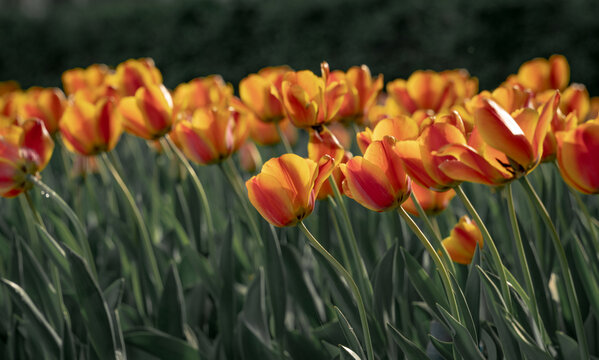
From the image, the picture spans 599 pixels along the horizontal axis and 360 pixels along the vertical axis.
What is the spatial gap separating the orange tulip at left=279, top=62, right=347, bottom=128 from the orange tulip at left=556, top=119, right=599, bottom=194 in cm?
42

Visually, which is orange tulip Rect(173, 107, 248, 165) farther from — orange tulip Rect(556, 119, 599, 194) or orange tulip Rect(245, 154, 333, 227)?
orange tulip Rect(556, 119, 599, 194)

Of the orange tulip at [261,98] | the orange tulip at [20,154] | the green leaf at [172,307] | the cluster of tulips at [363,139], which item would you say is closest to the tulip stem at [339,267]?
the cluster of tulips at [363,139]

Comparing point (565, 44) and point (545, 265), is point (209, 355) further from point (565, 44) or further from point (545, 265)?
point (565, 44)

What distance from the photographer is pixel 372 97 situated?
145 centimetres

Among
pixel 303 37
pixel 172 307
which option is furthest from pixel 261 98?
pixel 303 37

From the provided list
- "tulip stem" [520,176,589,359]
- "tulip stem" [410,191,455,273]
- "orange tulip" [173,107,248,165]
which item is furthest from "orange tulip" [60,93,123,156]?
"tulip stem" [520,176,589,359]

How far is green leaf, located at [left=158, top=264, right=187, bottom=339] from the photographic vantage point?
3.99 feet

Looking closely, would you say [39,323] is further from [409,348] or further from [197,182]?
[409,348]

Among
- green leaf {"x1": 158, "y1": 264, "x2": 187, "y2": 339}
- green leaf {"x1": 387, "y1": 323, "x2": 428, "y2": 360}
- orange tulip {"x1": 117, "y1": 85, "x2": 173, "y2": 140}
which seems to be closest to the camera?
green leaf {"x1": 387, "y1": 323, "x2": 428, "y2": 360}

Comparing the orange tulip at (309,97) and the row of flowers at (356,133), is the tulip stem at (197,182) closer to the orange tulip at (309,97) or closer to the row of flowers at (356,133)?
the row of flowers at (356,133)

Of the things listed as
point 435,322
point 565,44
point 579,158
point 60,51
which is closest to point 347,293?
point 435,322

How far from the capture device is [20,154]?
1144 mm

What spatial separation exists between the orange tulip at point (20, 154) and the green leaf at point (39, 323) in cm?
18

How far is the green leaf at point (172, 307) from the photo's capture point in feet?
3.99
